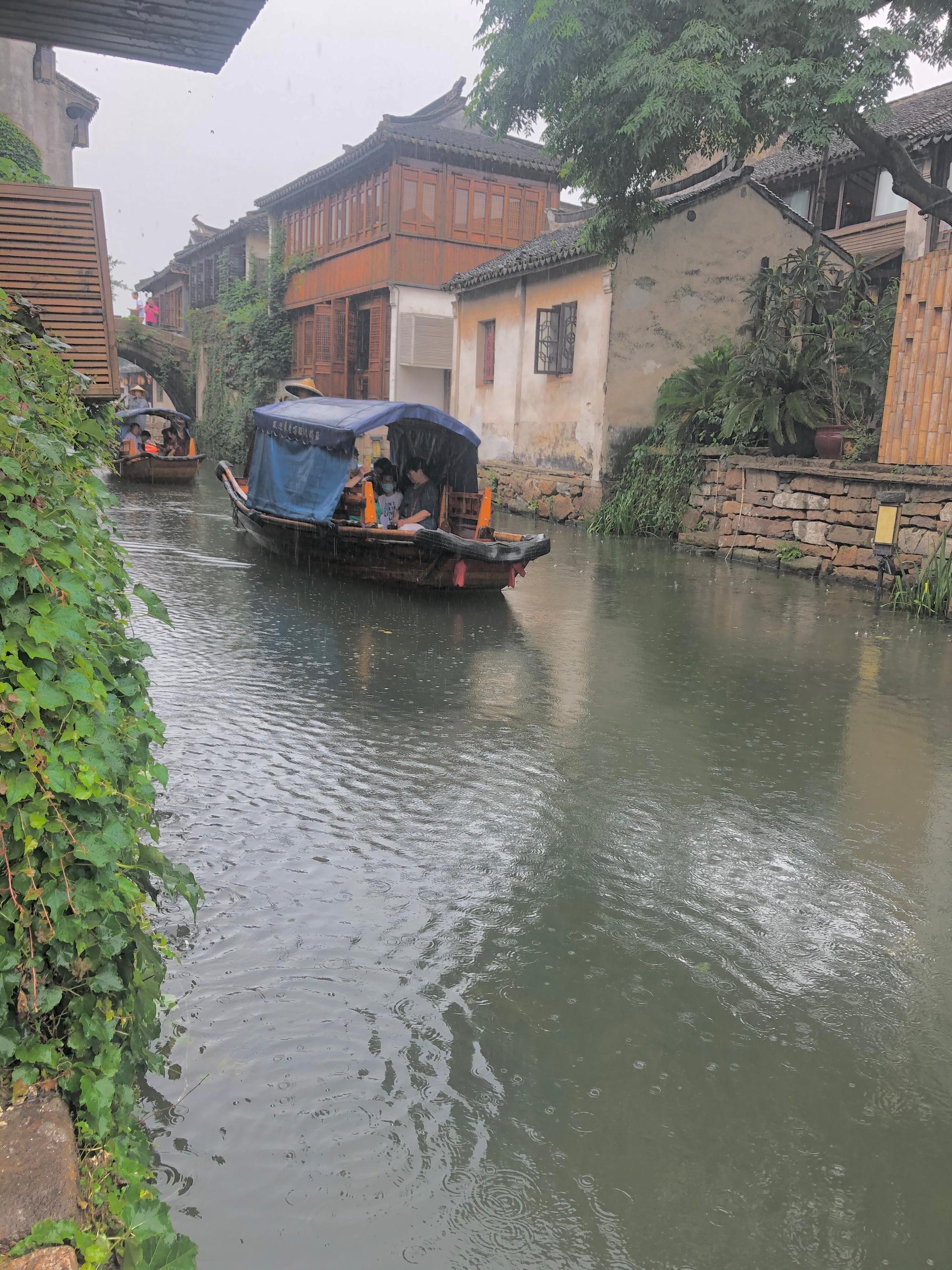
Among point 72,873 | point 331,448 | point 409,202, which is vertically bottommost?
point 72,873

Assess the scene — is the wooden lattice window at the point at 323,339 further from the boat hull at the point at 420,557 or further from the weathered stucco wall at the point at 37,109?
the boat hull at the point at 420,557

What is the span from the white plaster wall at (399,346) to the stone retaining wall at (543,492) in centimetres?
487

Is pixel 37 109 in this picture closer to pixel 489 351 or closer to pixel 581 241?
pixel 489 351

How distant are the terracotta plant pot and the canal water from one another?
6.51 metres

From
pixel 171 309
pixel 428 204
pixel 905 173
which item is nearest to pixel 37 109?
pixel 428 204

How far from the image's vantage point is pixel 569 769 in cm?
604

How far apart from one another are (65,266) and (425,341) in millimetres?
20780

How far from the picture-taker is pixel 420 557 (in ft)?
37.2

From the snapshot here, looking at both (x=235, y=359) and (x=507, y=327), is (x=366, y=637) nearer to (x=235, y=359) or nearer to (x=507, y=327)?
(x=507, y=327)

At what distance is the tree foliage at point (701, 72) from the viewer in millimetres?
11070

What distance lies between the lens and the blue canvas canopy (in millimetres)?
12586

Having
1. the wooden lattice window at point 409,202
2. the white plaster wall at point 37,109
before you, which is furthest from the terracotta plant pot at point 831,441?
the wooden lattice window at point 409,202

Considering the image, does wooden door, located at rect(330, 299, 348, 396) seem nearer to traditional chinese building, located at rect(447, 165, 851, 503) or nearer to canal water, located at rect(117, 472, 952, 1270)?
traditional chinese building, located at rect(447, 165, 851, 503)

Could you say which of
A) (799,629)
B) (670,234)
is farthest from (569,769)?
(670,234)
